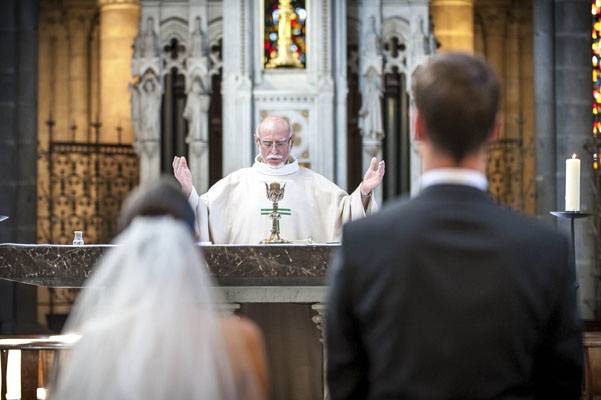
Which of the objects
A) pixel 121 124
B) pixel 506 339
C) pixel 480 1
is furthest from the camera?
pixel 480 1

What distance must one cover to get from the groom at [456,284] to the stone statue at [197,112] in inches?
433

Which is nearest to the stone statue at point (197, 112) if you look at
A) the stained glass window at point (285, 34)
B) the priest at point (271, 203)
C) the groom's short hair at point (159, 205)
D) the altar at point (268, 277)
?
the stained glass window at point (285, 34)

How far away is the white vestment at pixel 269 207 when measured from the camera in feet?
28.5

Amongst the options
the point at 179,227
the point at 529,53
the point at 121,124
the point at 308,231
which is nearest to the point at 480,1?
the point at 529,53

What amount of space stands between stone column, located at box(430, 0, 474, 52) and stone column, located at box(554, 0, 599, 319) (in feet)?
10.3

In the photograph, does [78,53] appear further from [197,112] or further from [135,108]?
[197,112]

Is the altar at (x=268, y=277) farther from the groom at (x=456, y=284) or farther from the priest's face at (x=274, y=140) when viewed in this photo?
the groom at (x=456, y=284)

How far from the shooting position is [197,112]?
13852mm

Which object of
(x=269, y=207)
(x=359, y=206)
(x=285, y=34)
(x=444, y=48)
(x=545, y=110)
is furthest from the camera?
(x=444, y=48)

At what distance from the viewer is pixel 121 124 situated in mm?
17859

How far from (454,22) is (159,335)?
15491 millimetres

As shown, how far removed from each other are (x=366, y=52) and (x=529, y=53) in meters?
6.66

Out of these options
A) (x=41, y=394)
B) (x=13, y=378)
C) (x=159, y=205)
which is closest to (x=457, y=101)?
(x=159, y=205)

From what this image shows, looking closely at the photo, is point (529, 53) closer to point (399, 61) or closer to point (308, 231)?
point (399, 61)
